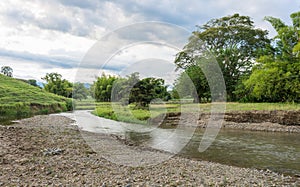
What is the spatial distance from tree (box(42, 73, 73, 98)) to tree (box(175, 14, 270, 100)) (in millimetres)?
41992

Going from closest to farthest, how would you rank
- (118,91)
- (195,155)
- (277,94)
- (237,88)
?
(195,155) → (118,91) → (277,94) → (237,88)

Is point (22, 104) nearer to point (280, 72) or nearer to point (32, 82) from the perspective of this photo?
point (280, 72)

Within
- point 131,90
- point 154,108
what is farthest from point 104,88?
point 154,108

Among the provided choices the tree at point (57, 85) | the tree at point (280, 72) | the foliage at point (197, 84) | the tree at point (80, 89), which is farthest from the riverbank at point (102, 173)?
the tree at point (57, 85)

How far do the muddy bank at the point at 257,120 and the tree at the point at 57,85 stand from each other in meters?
47.1

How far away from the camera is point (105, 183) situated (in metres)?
5.74

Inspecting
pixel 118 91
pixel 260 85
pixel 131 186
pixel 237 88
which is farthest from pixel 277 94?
pixel 131 186

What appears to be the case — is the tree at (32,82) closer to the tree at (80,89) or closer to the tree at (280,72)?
the tree at (80,89)

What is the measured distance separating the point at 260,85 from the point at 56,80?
191 ft

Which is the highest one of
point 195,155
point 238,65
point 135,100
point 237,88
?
point 238,65

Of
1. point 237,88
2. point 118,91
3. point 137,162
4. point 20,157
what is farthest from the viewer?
point 237,88

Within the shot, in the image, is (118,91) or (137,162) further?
(118,91)

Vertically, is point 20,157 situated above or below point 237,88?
below

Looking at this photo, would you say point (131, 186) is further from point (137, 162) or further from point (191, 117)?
point (191, 117)
